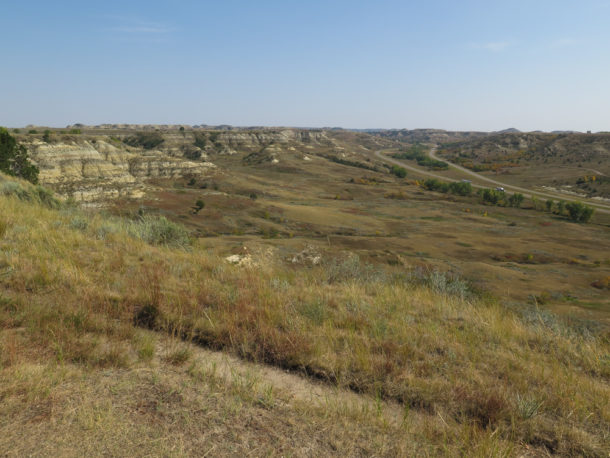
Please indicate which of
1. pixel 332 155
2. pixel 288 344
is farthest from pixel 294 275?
pixel 332 155

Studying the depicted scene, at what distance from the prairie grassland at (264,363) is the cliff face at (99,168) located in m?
48.2

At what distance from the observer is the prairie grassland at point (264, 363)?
2.33 metres

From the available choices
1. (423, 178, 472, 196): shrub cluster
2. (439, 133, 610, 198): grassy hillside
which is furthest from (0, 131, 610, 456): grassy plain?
(439, 133, 610, 198): grassy hillside

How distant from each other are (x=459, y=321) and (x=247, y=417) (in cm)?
362

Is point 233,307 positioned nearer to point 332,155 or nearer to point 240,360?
point 240,360

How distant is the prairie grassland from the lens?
2328 millimetres

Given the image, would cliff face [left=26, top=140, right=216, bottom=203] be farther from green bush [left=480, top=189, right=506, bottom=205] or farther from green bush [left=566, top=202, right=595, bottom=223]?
green bush [left=566, top=202, right=595, bottom=223]

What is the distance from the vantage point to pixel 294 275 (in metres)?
6.29

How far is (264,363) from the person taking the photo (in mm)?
3400

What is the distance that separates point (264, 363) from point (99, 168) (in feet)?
259

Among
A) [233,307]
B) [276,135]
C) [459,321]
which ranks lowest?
[459,321]

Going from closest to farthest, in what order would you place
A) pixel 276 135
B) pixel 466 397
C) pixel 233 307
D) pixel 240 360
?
pixel 466 397, pixel 240 360, pixel 233 307, pixel 276 135

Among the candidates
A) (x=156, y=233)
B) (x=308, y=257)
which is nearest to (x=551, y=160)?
(x=308, y=257)

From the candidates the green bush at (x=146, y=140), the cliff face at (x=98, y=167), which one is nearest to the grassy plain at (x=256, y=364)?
the cliff face at (x=98, y=167)
